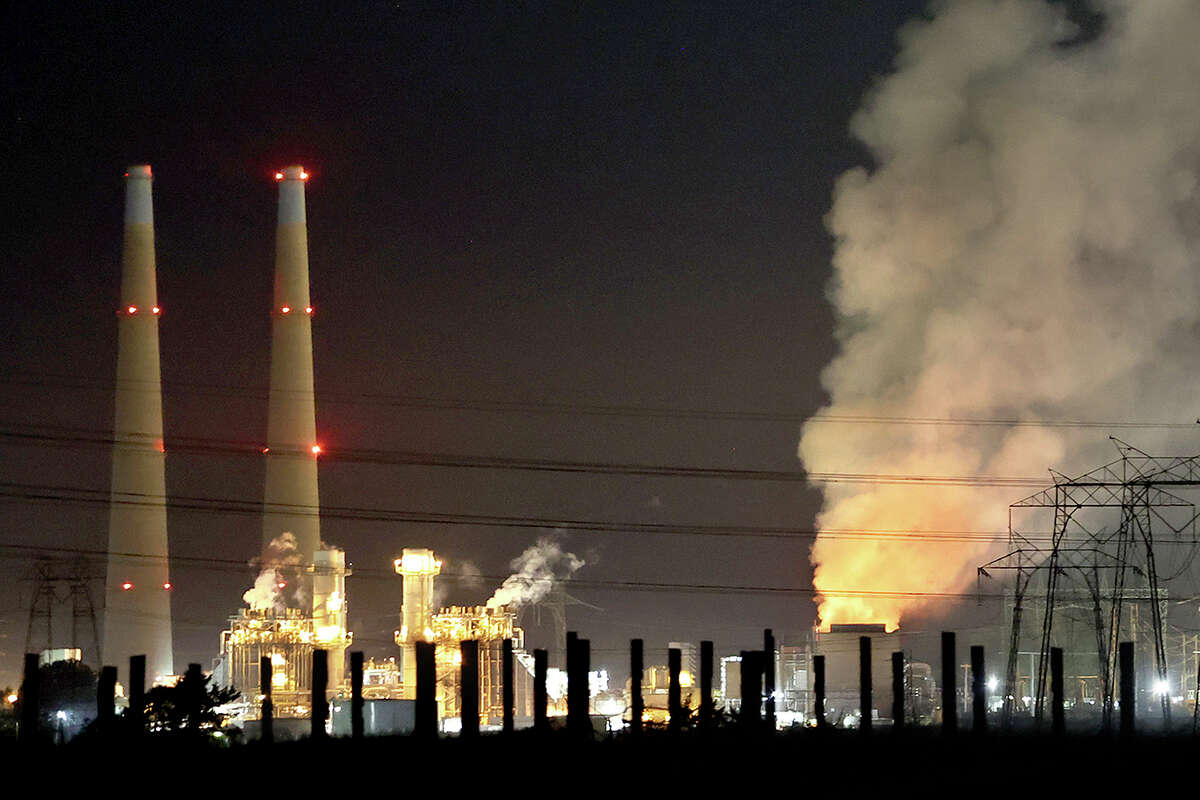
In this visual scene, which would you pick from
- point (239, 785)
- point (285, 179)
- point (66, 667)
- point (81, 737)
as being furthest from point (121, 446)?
point (239, 785)

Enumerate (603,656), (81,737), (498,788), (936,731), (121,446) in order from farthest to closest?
(603,656) < (121,446) < (936,731) < (81,737) < (498,788)

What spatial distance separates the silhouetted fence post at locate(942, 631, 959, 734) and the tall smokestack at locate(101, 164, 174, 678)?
196 ft

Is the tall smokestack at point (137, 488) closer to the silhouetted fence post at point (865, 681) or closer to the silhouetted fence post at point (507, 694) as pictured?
the silhouetted fence post at point (507, 694)

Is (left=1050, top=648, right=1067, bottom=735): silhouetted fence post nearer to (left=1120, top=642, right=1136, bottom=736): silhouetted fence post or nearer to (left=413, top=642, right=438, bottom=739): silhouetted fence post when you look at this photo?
(left=1120, top=642, right=1136, bottom=736): silhouetted fence post

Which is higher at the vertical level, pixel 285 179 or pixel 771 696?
pixel 285 179

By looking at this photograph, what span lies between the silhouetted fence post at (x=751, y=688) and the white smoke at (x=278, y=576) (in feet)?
189

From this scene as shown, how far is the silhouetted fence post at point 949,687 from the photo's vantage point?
33.3 metres

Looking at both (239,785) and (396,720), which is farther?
(396,720)

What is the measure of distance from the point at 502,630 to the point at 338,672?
9258mm

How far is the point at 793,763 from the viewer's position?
2903cm

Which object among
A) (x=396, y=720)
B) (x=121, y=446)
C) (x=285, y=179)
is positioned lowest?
(x=396, y=720)

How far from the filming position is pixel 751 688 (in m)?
33.2

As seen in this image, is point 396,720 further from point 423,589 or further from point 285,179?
point 285,179

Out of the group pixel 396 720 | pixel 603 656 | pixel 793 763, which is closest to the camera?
pixel 793 763
